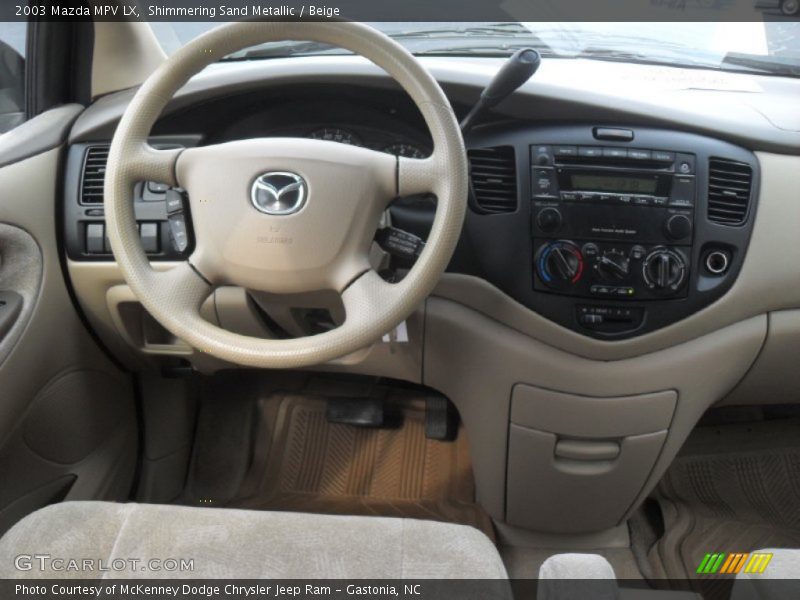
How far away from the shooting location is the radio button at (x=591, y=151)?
1263 mm

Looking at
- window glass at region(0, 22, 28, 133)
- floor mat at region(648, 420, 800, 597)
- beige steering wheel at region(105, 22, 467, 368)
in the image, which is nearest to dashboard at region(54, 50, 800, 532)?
beige steering wheel at region(105, 22, 467, 368)

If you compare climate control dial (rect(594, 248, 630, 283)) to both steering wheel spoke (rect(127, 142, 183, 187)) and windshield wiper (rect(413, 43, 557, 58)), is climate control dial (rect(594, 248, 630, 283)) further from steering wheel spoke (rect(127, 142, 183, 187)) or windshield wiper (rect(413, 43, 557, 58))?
steering wheel spoke (rect(127, 142, 183, 187))

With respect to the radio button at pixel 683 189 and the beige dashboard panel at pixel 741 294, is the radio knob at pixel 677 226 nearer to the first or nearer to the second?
the radio button at pixel 683 189

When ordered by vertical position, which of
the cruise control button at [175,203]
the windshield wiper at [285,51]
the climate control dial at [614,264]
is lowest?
the climate control dial at [614,264]

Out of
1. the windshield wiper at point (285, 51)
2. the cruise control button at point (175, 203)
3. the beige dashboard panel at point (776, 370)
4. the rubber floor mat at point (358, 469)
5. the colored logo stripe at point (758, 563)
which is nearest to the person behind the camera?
the colored logo stripe at point (758, 563)

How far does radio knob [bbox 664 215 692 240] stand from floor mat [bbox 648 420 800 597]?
825 millimetres

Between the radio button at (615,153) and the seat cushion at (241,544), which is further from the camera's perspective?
the radio button at (615,153)

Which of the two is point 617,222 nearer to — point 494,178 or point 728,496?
point 494,178

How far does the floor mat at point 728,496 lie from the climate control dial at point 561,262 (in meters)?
0.81

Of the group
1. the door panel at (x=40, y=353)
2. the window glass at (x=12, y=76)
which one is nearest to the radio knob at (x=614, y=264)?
the door panel at (x=40, y=353)

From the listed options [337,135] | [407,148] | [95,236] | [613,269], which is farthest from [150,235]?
[613,269]

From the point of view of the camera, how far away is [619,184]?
4.14ft

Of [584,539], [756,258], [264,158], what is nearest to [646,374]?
[756,258]

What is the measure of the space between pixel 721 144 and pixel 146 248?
42.6 inches
